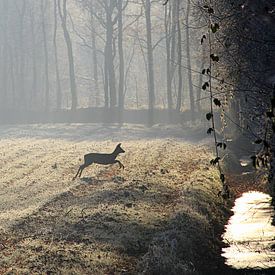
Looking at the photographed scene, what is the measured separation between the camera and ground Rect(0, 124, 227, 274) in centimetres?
1230

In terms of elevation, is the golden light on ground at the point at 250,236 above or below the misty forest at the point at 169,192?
below

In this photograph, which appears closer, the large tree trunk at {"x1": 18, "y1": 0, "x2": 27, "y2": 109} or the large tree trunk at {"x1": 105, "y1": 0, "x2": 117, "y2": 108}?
the large tree trunk at {"x1": 105, "y1": 0, "x2": 117, "y2": 108}

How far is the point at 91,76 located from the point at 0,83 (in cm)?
2609

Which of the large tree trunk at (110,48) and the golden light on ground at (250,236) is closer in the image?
the golden light on ground at (250,236)

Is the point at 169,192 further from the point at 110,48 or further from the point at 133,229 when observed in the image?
the point at 110,48

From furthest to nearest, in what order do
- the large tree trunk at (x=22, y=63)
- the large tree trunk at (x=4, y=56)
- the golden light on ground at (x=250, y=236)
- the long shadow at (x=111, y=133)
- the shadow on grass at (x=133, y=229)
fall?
the large tree trunk at (x=4, y=56)
the large tree trunk at (x=22, y=63)
the long shadow at (x=111, y=133)
the golden light on ground at (x=250, y=236)
the shadow on grass at (x=133, y=229)

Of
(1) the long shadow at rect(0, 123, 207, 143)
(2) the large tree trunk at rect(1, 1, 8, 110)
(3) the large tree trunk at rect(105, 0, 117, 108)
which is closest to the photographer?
(1) the long shadow at rect(0, 123, 207, 143)

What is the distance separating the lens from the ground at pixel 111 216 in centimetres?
1230

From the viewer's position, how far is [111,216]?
632 inches

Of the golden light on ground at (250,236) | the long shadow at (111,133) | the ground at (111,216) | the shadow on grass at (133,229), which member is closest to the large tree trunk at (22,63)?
the long shadow at (111,133)

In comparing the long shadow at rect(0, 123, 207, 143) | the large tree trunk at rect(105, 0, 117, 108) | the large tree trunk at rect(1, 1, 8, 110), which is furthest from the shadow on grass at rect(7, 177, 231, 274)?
the large tree trunk at rect(1, 1, 8, 110)

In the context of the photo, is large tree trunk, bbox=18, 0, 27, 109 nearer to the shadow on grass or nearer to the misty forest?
the misty forest

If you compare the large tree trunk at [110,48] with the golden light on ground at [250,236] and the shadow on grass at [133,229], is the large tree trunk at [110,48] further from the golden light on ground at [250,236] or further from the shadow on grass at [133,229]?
the shadow on grass at [133,229]

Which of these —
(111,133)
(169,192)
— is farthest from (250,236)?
(111,133)
